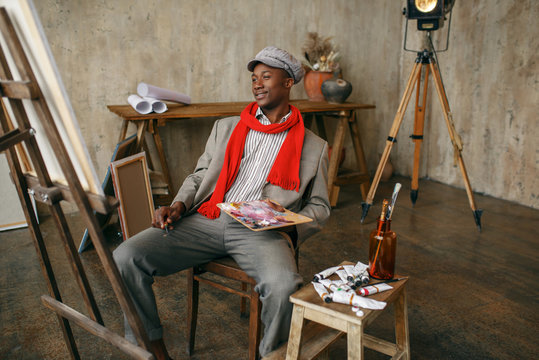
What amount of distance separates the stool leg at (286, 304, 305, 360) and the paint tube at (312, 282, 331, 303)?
79mm

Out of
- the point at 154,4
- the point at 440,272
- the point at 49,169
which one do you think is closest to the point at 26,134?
the point at 49,169

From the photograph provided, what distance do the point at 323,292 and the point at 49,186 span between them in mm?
947

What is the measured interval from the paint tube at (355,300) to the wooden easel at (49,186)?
0.62 metres

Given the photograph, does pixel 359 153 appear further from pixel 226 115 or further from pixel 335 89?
pixel 226 115

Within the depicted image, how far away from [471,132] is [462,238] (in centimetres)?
167

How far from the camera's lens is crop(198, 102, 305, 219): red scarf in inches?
81.0

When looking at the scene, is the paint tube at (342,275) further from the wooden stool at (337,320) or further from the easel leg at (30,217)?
the easel leg at (30,217)

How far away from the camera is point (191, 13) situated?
3.94 meters

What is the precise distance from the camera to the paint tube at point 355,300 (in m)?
1.48

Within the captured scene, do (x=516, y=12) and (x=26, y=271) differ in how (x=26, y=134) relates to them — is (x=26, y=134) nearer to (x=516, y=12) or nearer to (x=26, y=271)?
(x=26, y=271)

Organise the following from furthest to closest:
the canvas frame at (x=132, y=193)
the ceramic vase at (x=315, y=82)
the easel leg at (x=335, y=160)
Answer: the ceramic vase at (x=315, y=82)
the easel leg at (x=335, y=160)
the canvas frame at (x=132, y=193)

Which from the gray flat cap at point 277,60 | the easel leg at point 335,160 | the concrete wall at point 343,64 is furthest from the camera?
the easel leg at point 335,160

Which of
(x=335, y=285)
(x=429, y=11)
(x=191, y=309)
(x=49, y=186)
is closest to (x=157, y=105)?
(x=191, y=309)

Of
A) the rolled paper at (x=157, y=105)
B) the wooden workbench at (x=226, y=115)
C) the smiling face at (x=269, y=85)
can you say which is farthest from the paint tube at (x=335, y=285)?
the rolled paper at (x=157, y=105)
